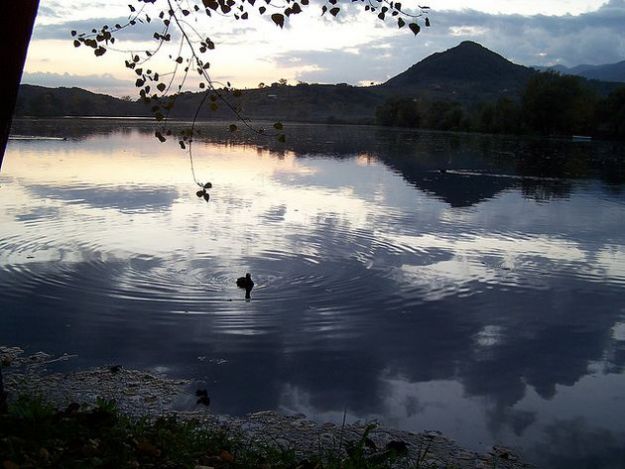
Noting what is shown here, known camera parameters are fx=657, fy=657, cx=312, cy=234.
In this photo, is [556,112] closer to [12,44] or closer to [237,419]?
[237,419]

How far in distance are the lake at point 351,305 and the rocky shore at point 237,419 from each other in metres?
0.34

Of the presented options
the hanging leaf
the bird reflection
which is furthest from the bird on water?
the hanging leaf

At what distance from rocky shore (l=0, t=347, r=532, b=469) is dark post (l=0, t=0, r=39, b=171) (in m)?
3.59

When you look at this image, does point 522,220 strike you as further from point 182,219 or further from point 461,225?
point 182,219

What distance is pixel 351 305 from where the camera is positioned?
1333 centimetres

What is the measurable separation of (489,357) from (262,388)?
13.2 ft

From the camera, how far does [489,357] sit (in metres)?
11.0

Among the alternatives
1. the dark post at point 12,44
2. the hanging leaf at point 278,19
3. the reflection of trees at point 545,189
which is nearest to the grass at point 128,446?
the dark post at point 12,44

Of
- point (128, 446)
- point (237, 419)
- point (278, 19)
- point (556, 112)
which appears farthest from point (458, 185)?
→ point (556, 112)

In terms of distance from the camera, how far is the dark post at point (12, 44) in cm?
627

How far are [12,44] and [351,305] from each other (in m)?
8.52

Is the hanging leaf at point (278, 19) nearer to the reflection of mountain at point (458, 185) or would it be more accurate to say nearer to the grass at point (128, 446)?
the grass at point (128, 446)

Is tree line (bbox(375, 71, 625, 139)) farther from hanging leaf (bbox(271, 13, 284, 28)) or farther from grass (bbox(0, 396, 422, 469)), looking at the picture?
grass (bbox(0, 396, 422, 469))

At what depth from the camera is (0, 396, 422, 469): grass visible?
19.9 ft
